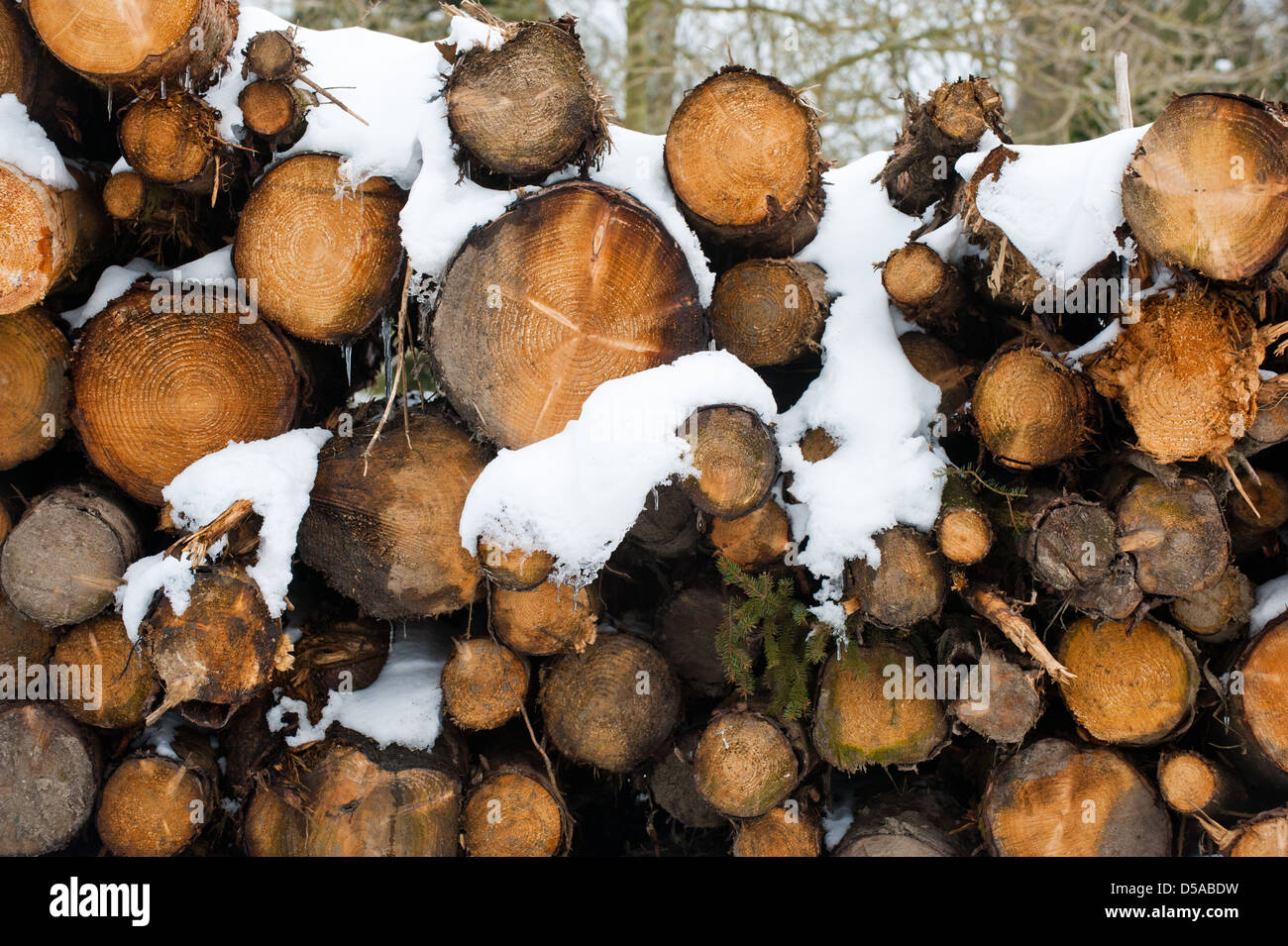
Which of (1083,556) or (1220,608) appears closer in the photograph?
(1083,556)

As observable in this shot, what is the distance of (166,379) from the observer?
7.73 ft

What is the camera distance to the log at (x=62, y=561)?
7.55ft

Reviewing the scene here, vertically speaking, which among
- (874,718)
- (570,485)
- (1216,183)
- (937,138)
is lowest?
(874,718)

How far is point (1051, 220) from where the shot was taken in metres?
2.29

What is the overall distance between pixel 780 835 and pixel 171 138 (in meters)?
2.62

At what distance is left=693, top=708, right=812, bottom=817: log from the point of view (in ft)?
7.70

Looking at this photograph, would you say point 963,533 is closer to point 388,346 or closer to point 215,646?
point 388,346

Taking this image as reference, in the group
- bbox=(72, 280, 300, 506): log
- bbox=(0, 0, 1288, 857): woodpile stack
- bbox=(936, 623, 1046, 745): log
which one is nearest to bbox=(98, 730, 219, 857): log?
bbox=(0, 0, 1288, 857): woodpile stack

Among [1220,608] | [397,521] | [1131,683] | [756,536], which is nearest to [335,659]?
[397,521]

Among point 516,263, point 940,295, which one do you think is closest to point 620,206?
point 516,263

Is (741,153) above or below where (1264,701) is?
above

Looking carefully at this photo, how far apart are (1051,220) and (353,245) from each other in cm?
194

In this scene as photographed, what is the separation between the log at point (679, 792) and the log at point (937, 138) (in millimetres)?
2013
